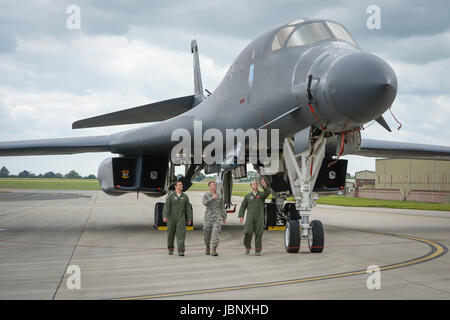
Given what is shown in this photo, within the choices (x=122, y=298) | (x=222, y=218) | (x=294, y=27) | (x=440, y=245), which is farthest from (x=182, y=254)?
(x=440, y=245)

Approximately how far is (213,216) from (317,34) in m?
3.65

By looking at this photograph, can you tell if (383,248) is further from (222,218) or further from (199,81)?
(199,81)

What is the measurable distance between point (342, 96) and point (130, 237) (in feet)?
22.0

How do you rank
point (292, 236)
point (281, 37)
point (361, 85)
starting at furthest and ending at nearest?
point (281, 37) → point (292, 236) → point (361, 85)

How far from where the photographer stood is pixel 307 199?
26.7 feet

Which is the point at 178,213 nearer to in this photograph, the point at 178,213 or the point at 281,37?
the point at 178,213

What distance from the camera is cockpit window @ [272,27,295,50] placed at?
331 inches

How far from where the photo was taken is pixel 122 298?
4941 millimetres

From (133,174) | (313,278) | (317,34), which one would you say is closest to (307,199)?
(313,278)

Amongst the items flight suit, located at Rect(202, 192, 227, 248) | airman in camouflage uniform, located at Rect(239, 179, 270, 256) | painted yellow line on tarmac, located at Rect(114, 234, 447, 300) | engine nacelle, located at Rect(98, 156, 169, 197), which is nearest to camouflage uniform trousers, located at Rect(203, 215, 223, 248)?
flight suit, located at Rect(202, 192, 227, 248)

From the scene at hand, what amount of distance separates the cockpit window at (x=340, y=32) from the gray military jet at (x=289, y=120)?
3cm

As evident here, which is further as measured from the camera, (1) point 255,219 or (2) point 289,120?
(1) point 255,219

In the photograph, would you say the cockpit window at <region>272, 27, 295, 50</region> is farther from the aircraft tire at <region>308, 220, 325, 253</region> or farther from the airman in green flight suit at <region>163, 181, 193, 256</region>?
the aircraft tire at <region>308, 220, 325, 253</region>

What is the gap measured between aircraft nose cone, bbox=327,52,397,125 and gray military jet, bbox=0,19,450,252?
0.01 m
